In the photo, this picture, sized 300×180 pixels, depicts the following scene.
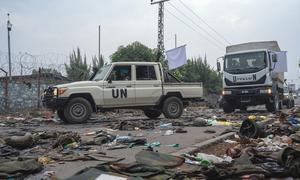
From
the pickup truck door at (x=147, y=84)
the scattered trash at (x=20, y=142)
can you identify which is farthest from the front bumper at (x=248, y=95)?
the scattered trash at (x=20, y=142)

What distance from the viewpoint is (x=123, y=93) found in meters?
15.3

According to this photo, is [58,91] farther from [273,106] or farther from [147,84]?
[273,106]

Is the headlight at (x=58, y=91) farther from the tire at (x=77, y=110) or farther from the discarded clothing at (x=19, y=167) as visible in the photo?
the discarded clothing at (x=19, y=167)

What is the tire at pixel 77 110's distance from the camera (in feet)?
47.9

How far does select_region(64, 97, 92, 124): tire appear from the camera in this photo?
47.9 ft

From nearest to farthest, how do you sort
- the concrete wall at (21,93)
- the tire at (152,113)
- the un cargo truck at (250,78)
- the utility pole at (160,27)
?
1. the tire at (152,113)
2. the un cargo truck at (250,78)
3. the concrete wall at (21,93)
4. the utility pole at (160,27)

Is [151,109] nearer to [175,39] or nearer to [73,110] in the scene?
[73,110]

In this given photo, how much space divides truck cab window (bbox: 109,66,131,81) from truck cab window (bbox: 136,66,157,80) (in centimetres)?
35

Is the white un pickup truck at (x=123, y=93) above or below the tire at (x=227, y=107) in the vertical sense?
above

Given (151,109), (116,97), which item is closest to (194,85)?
(151,109)

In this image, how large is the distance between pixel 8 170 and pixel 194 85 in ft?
38.1

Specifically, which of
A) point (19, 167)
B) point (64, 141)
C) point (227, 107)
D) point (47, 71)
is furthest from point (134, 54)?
point (19, 167)

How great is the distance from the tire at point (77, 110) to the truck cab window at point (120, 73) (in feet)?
4.22

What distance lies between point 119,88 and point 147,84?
3.60 feet
